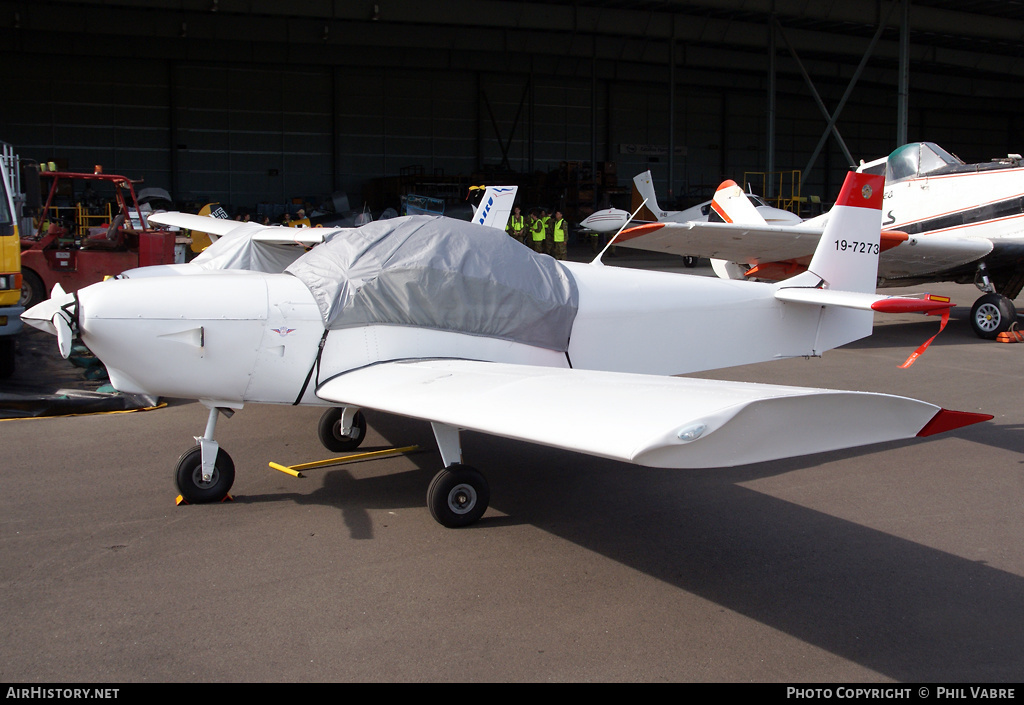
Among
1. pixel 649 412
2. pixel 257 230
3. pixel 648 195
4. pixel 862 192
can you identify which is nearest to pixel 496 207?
pixel 257 230

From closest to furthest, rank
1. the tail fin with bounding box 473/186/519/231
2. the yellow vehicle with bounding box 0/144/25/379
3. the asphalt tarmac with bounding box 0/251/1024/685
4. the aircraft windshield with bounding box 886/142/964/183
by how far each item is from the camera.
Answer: the asphalt tarmac with bounding box 0/251/1024/685 → the yellow vehicle with bounding box 0/144/25/379 → the tail fin with bounding box 473/186/519/231 → the aircraft windshield with bounding box 886/142/964/183

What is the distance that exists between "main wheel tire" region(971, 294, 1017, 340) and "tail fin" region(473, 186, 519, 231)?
7.18m

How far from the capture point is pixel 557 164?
37.2 meters

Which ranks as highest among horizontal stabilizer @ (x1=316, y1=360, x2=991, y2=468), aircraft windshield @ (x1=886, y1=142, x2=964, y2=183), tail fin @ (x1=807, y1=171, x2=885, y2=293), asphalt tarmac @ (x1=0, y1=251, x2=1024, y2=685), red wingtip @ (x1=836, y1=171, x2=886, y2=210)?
aircraft windshield @ (x1=886, y1=142, x2=964, y2=183)

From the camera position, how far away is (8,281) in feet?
26.5

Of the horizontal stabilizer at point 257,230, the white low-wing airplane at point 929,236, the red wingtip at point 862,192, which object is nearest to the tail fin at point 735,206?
the white low-wing airplane at point 929,236

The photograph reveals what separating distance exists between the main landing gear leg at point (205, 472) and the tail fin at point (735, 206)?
10.9 metres

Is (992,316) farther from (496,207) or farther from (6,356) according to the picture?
(6,356)

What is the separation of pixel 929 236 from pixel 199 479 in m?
11.6

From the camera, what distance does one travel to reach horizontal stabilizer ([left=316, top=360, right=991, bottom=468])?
265cm

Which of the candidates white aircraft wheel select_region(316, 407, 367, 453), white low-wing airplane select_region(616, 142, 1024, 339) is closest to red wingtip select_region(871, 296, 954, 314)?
white aircraft wheel select_region(316, 407, 367, 453)

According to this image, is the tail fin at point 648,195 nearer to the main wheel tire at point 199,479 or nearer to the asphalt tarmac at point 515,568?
the asphalt tarmac at point 515,568

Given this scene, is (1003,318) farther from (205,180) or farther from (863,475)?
(205,180)

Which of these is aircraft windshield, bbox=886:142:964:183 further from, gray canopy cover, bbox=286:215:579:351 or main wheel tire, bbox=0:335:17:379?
main wheel tire, bbox=0:335:17:379
